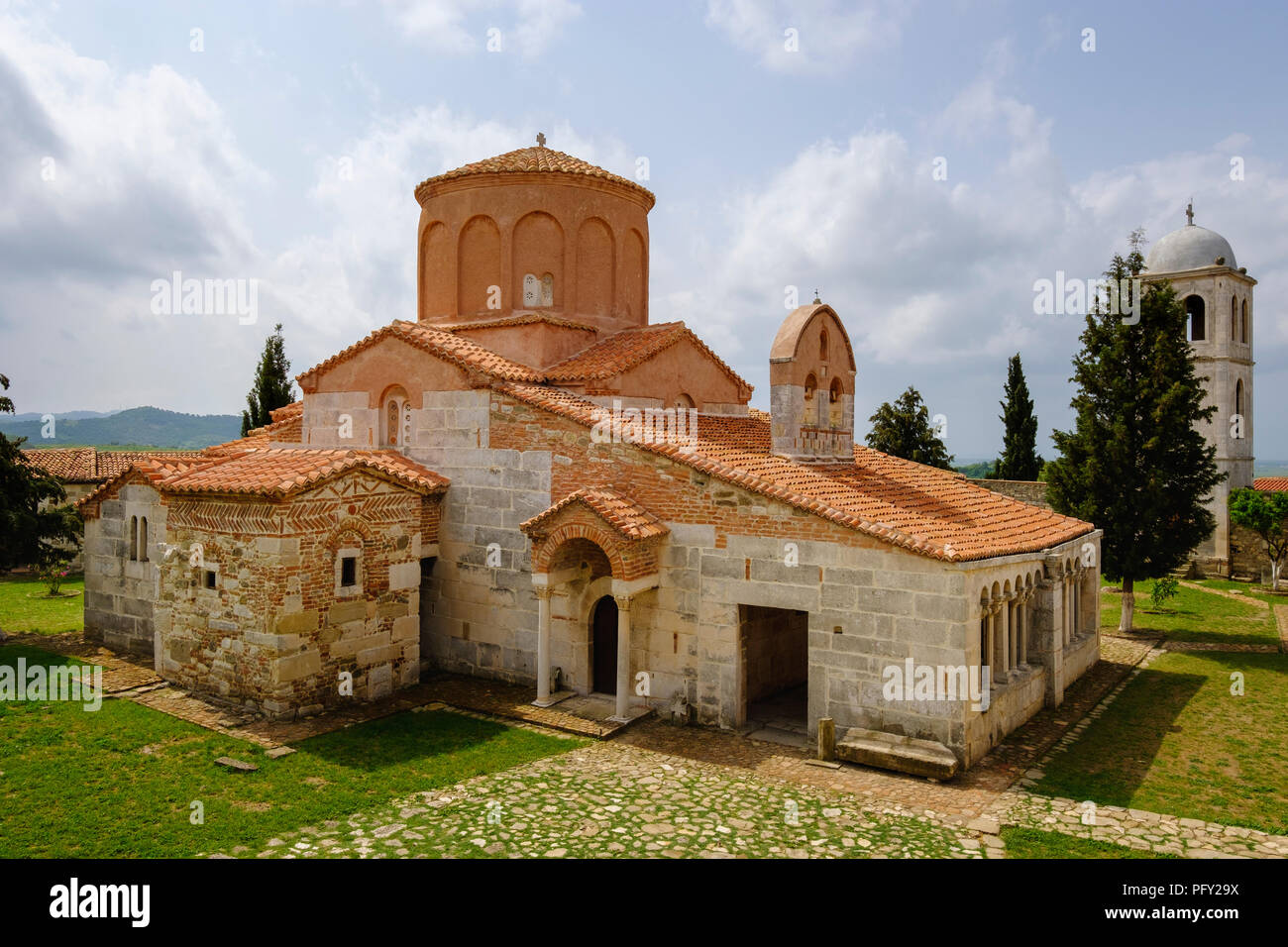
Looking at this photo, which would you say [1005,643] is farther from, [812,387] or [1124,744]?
[812,387]

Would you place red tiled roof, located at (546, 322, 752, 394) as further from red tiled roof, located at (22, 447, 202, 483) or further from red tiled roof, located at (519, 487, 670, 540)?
red tiled roof, located at (22, 447, 202, 483)

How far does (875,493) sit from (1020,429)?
25709 mm

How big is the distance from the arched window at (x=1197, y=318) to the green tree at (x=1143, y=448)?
12141 mm

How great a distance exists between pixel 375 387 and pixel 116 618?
6639 millimetres

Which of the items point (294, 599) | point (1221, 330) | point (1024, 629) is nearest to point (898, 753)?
point (1024, 629)

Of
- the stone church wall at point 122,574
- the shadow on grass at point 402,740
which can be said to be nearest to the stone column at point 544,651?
the shadow on grass at point 402,740

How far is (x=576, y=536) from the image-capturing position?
1230cm

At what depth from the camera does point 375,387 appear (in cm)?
1577

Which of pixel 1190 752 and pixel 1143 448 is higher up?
pixel 1143 448

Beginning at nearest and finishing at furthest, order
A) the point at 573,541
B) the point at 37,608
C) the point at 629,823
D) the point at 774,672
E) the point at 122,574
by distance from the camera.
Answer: the point at 629,823 < the point at 573,541 < the point at 774,672 < the point at 122,574 < the point at 37,608

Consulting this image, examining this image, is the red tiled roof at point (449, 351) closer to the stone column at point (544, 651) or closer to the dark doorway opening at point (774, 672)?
the stone column at point (544, 651)

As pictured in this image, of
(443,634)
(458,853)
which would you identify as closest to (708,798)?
(458,853)

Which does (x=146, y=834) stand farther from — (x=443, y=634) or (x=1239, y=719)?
(x=1239, y=719)

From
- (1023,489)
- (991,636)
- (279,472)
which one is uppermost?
(279,472)
